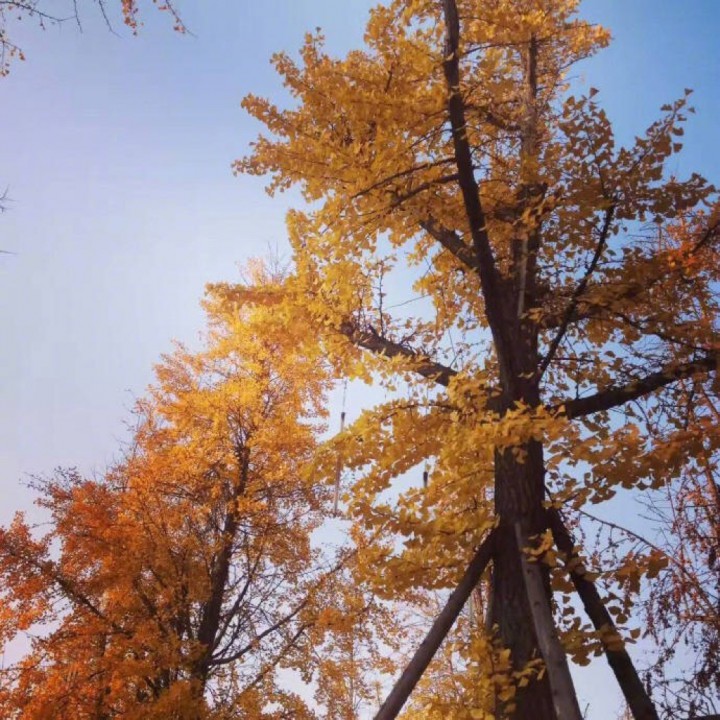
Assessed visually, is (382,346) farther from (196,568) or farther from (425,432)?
(196,568)

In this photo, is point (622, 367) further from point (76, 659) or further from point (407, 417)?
point (76, 659)

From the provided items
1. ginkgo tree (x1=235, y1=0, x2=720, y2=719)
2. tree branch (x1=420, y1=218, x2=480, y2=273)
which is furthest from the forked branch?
tree branch (x1=420, y1=218, x2=480, y2=273)

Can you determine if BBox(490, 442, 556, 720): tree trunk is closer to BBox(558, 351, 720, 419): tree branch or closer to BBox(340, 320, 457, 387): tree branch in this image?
BBox(558, 351, 720, 419): tree branch

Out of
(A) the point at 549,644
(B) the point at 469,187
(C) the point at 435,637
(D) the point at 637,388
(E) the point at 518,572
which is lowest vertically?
(A) the point at 549,644

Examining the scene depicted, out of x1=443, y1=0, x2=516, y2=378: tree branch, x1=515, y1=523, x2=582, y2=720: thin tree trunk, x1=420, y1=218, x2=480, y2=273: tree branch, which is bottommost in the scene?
x1=515, y1=523, x2=582, y2=720: thin tree trunk

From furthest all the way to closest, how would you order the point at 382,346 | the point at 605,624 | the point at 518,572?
Result: the point at 382,346
the point at 518,572
the point at 605,624

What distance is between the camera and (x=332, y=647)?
23.5 feet

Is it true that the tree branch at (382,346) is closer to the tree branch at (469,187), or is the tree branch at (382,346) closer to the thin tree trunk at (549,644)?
the tree branch at (469,187)

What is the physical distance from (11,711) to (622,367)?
25.8 ft

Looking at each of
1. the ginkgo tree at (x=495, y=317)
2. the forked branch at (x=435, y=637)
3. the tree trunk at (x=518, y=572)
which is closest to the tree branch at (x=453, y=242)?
the ginkgo tree at (x=495, y=317)

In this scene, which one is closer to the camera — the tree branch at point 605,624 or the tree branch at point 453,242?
the tree branch at point 605,624

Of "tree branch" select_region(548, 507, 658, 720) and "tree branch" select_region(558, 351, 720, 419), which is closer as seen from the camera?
"tree branch" select_region(548, 507, 658, 720)

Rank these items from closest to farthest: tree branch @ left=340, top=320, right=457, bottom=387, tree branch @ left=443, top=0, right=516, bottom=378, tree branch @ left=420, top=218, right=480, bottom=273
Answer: tree branch @ left=443, top=0, right=516, bottom=378 → tree branch @ left=340, top=320, right=457, bottom=387 → tree branch @ left=420, top=218, right=480, bottom=273

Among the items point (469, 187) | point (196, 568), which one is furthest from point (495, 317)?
point (196, 568)
